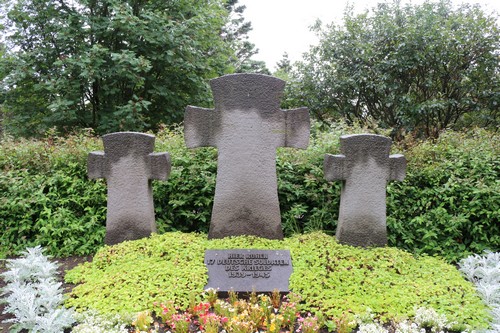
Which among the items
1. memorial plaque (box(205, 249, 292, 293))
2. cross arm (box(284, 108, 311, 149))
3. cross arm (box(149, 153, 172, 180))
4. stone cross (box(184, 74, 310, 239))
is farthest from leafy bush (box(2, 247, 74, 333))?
cross arm (box(284, 108, 311, 149))

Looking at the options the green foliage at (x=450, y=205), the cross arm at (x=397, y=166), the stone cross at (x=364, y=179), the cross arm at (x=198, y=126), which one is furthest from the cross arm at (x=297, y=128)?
the green foliage at (x=450, y=205)

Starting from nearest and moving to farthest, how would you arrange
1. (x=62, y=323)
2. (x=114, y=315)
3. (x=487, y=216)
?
(x=62, y=323) < (x=114, y=315) < (x=487, y=216)

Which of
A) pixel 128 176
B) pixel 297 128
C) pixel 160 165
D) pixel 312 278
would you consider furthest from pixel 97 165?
pixel 312 278

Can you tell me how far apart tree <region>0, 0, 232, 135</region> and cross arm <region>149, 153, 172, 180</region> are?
4.41m

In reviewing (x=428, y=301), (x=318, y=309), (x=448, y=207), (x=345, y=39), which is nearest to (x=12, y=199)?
(x=318, y=309)

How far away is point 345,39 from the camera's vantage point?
11.2 metres

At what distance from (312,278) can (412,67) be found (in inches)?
326

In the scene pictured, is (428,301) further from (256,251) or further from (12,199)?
(12,199)

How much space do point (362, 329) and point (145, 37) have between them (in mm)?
8433

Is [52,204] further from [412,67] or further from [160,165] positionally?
[412,67]

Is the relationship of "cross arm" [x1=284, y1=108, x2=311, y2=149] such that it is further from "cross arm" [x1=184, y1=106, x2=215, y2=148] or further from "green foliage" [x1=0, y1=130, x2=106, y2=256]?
"green foliage" [x1=0, y1=130, x2=106, y2=256]

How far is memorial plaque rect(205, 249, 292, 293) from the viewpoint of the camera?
3727 millimetres

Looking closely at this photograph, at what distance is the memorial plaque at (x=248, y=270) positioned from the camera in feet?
12.2

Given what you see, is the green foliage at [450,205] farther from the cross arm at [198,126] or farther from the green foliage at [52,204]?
the green foliage at [52,204]
